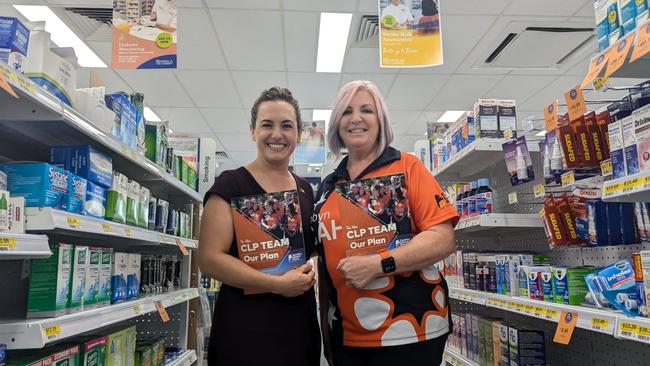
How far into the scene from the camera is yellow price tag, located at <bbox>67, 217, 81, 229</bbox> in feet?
4.99

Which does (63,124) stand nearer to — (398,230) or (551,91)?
(398,230)

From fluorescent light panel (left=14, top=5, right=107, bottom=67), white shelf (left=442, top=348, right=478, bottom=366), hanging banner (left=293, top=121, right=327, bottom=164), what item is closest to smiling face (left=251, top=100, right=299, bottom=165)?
white shelf (left=442, top=348, right=478, bottom=366)

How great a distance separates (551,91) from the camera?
7.39m

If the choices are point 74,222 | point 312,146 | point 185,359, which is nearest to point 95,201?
point 74,222

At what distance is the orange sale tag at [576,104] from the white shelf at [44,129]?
1.92m

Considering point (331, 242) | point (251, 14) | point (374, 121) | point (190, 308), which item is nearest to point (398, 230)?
point (331, 242)

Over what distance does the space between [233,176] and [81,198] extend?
1.82 ft

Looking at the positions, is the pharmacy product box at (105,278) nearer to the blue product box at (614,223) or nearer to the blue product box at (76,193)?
the blue product box at (76,193)

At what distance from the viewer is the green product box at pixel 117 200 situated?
1969 mm

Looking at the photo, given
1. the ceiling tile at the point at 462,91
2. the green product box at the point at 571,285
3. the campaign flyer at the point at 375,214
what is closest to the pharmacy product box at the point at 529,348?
the green product box at the point at 571,285

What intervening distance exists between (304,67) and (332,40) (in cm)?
88

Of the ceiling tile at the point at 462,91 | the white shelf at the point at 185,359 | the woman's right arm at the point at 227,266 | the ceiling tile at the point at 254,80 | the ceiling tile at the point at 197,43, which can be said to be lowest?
the white shelf at the point at 185,359

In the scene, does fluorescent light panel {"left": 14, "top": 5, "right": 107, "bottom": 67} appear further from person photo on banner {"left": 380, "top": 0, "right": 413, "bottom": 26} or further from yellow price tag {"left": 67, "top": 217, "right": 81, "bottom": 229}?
yellow price tag {"left": 67, "top": 217, "right": 81, "bottom": 229}

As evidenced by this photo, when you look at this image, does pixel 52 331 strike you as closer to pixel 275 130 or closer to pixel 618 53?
pixel 275 130
